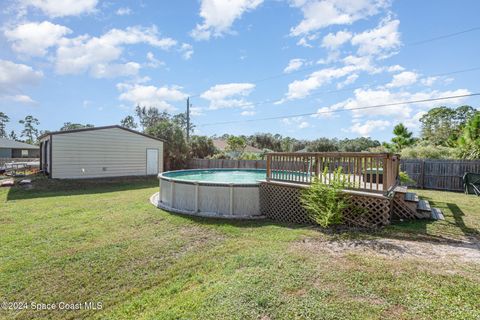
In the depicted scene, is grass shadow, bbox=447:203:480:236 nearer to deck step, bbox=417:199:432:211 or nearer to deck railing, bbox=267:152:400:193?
deck step, bbox=417:199:432:211

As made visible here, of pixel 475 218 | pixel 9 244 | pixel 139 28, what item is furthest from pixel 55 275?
pixel 139 28

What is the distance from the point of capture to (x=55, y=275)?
3.58 m

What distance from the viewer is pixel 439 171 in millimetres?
11914

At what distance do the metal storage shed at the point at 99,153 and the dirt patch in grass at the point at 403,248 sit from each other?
46.8ft

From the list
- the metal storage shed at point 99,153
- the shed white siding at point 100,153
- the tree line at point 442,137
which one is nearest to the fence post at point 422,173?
the tree line at point 442,137

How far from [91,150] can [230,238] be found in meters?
13.2

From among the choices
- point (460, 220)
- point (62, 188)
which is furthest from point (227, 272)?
point (62, 188)

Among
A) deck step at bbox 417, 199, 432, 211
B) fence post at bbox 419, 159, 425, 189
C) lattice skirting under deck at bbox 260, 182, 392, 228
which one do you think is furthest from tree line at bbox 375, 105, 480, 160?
lattice skirting under deck at bbox 260, 182, 392, 228

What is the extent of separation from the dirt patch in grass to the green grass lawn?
0.24 ft

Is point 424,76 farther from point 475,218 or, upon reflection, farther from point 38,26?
point 38,26

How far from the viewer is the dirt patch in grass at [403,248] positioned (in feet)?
12.3

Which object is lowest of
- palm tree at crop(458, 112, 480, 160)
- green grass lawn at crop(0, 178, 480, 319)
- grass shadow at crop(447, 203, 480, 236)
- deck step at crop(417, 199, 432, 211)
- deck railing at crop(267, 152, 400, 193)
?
green grass lawn at crop(0, 178, 480, 319)

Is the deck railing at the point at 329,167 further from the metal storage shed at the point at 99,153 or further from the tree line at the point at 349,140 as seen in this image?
the metal storage shed at the point at 99,153

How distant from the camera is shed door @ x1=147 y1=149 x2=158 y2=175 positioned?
1745 cm
